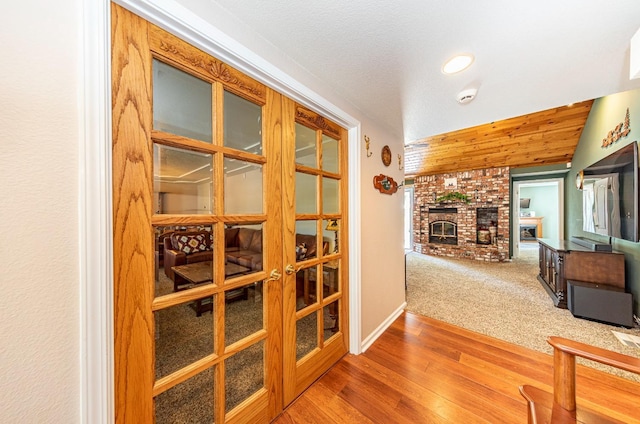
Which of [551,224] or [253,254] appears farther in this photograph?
[551,224]

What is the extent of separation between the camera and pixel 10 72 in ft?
1.92

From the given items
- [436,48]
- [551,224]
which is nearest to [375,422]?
[436,48]

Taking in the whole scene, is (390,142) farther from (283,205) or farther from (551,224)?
(551,224)

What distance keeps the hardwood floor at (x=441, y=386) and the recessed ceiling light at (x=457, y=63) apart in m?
2.13

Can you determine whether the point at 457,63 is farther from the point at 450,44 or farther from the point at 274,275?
the point at 274,275

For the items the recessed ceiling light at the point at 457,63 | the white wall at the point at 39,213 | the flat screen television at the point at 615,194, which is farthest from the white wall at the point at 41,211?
the flat screen television at the point at 615,194

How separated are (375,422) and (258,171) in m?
1.61

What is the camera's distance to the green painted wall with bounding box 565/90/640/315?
2.39 meters

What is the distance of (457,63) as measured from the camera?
4.35 ft

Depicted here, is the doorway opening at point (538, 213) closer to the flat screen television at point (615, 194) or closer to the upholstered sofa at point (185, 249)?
the flat screen television at point (615, 194)

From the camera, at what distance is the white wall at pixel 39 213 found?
0.58 metres

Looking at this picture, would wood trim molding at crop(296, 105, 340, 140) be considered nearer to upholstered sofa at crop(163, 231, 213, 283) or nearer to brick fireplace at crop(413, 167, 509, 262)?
upholstered sofa at crop(163, 231, 213, 283)

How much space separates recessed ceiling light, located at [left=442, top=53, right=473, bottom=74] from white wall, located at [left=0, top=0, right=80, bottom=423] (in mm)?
1684

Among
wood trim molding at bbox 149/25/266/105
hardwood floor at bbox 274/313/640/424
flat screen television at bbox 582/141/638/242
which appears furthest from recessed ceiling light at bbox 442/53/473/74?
flat screen television at bbox 582/141/638/242
